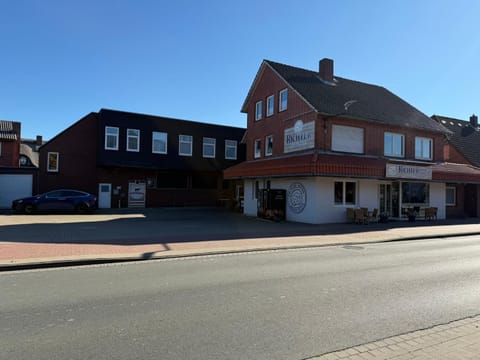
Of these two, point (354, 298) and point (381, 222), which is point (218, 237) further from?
point (381, 222)

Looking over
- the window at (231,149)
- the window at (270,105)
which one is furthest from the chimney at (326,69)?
the window at (231,149)

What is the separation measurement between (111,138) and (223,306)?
25399 mm

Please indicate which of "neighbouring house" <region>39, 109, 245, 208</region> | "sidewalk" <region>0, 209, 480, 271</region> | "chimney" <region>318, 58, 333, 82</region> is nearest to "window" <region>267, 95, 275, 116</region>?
"chimney" <region>318, 58, 333, 82</region>

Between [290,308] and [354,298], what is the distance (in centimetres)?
121

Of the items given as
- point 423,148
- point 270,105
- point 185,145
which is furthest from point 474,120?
point 185,145

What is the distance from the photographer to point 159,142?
30.5 m

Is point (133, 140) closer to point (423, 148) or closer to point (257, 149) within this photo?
point (257, 149)

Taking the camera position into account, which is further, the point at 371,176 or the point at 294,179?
the point at 294,179

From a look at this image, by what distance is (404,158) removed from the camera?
72.9 ft

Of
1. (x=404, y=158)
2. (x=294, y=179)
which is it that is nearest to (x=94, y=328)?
(x=294, y=179)

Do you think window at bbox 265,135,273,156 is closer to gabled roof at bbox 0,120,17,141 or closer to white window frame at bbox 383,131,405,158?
white window frame at bbox 383,131,405,158

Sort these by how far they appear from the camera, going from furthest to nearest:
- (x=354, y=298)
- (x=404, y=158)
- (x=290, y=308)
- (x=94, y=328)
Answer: (x=404, y=158) → (x=354, y=298) → (x=290, y=308) → (x=94, y=328)

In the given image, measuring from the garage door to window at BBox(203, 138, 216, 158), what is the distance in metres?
13.7

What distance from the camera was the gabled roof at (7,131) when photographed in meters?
34.2
